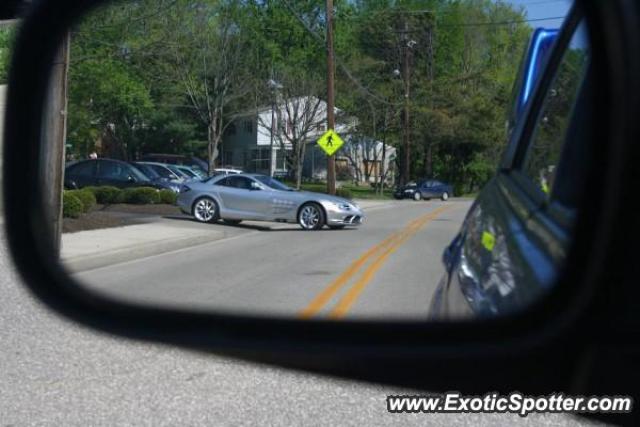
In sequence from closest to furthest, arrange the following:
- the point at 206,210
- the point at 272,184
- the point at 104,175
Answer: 1. the point at 206,210
2. the point at 272,184
3. the point at 104,175

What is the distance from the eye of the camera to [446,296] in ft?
8.83

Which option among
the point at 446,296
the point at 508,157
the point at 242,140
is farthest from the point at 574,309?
the point at 242,140

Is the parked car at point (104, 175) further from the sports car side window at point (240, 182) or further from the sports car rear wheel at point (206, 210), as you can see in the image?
the sports car side window at point (240, 182)

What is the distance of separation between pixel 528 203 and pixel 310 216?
17.8m

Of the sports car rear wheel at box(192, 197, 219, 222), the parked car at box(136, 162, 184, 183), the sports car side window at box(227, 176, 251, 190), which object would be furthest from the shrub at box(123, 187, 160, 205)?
the parked car at box(136, 162, 184, 183)

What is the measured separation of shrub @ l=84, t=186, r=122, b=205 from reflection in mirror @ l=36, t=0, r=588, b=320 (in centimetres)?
4

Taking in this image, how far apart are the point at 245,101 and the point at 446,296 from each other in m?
36.8

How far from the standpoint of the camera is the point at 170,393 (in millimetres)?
5156

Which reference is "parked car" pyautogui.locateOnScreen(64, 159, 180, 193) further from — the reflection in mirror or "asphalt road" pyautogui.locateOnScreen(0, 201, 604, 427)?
"asphalt road" pyautogui.locateOnScreen(0, 201, 604, 427)

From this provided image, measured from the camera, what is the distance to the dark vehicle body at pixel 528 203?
182 cm

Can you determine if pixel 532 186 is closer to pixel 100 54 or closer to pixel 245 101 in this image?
pixel 100 54

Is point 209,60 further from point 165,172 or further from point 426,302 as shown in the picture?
point 426,302

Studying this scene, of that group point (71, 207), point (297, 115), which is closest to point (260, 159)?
point (297, 115)

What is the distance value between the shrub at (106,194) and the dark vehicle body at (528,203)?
71.6 ft
